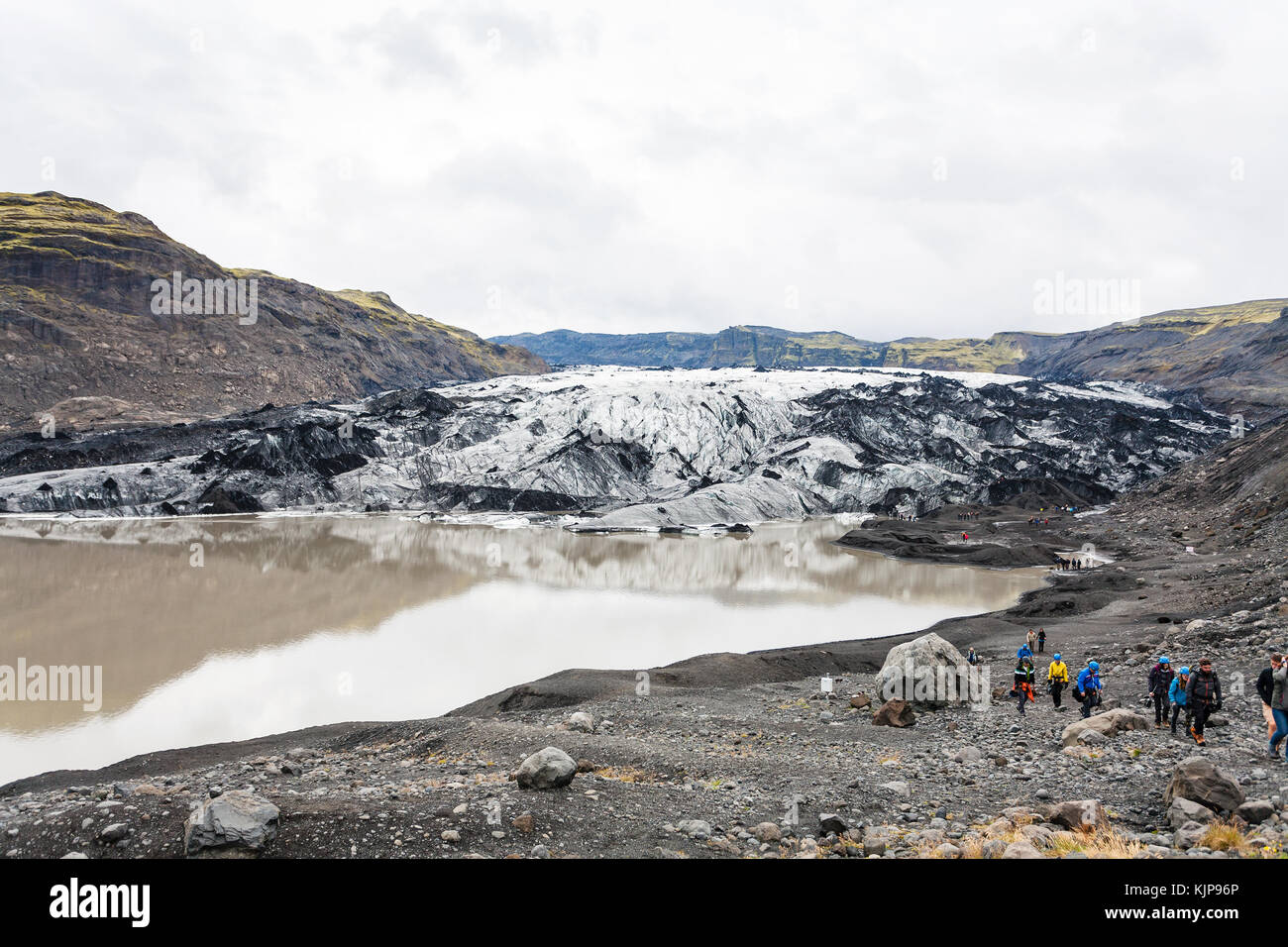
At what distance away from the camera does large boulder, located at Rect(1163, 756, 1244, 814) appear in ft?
21.3

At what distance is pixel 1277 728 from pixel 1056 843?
4.41m

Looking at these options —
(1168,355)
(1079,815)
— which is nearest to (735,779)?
(1079,815)

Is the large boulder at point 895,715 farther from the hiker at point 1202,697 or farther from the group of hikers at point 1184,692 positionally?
the hiker at point 1202,697

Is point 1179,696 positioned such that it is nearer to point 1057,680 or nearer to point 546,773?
point 1057,680

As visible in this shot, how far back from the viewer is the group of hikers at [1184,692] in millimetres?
8220

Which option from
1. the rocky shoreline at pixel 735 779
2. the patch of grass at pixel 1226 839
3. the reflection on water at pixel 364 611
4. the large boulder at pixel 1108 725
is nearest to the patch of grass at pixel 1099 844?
the rocky shoreline at pixel 735 779

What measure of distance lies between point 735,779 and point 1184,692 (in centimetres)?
616

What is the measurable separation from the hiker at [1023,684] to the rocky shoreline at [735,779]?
1.13 feet

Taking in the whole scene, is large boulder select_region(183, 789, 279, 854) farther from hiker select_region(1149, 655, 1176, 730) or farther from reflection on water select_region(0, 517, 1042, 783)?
hiker select_region(1149, 655, 1176, 730)

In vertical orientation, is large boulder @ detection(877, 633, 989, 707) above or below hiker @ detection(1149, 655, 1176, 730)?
below

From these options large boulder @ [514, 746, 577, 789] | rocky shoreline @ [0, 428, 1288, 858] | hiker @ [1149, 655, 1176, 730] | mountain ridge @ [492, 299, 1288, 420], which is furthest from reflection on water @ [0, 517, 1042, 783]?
mountain ridge @ [492, 299, 1288, 420]

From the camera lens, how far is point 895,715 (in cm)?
1247
